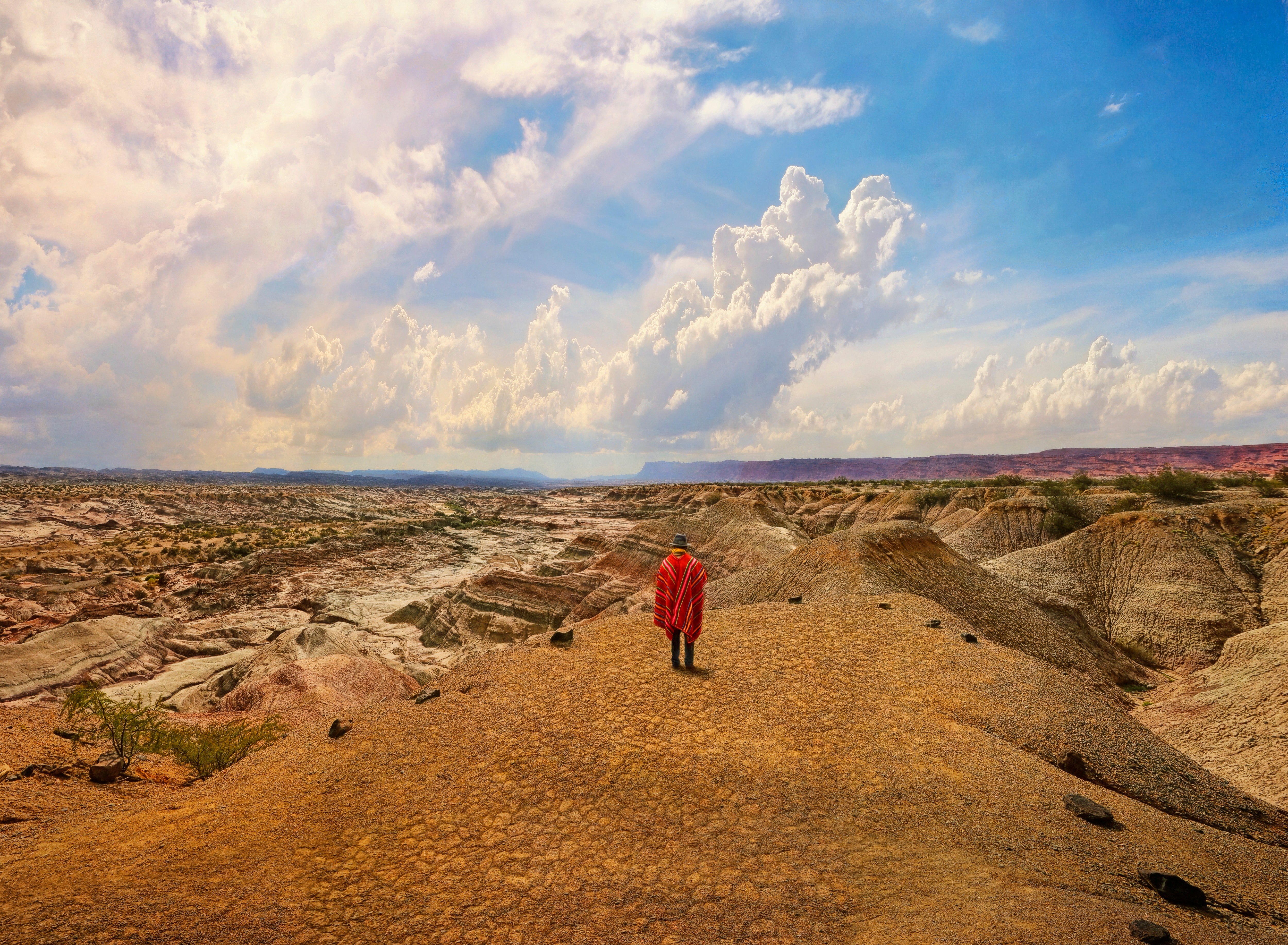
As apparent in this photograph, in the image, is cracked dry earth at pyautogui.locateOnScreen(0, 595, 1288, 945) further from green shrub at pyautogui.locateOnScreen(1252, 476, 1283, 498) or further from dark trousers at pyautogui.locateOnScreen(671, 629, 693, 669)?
green shrub at pyautogui.locateOnScreen(1252, 476, 1283, 498)

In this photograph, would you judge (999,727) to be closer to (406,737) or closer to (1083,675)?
(406,737)

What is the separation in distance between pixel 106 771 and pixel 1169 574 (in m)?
38.2

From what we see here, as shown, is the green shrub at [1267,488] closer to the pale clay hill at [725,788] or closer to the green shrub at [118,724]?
the pale clay hill at [725,788]

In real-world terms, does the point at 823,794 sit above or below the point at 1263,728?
above

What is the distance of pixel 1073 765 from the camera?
736cm

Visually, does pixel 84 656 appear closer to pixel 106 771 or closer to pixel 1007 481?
pixel 106 771

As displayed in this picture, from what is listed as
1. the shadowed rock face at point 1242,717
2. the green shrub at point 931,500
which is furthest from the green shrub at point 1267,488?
the shadowed rock face at point 1242,717

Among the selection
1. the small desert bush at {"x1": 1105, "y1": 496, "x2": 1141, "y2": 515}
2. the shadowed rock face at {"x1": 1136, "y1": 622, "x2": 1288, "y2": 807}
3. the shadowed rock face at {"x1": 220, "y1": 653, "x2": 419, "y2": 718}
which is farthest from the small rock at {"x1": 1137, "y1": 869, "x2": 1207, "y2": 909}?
the small desert bush at {"x1": 1105, "y1": 496, "x2": 1141, "y2": 515}

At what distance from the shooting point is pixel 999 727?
26.1ft

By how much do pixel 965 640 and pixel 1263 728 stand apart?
8600 mm

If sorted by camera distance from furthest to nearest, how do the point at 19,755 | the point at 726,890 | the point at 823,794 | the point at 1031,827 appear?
1. the point at 19,755
2. the point at 823,794
3. the point at 1031,827
4. the point at 726,890

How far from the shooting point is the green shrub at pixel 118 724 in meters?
9.72

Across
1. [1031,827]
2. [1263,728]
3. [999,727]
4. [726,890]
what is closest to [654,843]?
[726,890]

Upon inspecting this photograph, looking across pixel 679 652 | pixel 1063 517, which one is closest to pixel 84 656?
pixel 679 652
